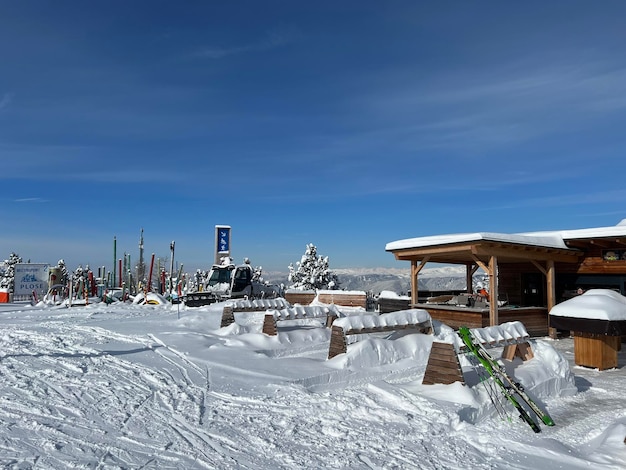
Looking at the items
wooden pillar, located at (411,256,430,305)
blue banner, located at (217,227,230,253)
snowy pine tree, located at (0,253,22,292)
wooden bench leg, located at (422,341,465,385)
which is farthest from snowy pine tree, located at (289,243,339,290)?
wooden bench leg, located at (422,341,465,385)

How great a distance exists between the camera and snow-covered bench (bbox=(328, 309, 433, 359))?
9.22 metres

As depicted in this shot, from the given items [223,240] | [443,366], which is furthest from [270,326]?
[223,240]

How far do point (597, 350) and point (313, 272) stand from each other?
42507mm

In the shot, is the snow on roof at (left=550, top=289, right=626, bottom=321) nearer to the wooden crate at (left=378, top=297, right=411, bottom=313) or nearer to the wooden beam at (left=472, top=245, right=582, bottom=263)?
the wooden beam at (left=472, top=245, right=582, bottom=263)

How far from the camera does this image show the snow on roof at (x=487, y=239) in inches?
515

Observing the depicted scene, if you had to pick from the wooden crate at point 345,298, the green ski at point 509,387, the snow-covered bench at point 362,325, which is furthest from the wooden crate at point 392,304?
the green ski at point 509,387

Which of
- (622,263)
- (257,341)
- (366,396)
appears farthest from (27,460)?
(622,263)

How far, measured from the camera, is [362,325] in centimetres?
935

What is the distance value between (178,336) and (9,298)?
71.3 feet

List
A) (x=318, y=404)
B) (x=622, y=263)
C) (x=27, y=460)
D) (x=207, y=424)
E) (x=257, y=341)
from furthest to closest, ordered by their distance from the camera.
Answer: (x=622, y=263), (x=257, y=341), (x=318, y=404), (x=207, y=424), (x=27, y=460)

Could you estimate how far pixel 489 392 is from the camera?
6789 mm

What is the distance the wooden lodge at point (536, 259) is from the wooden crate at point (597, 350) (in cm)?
327

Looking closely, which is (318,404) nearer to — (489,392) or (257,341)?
(489,392)

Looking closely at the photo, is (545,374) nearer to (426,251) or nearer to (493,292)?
(493,292)
